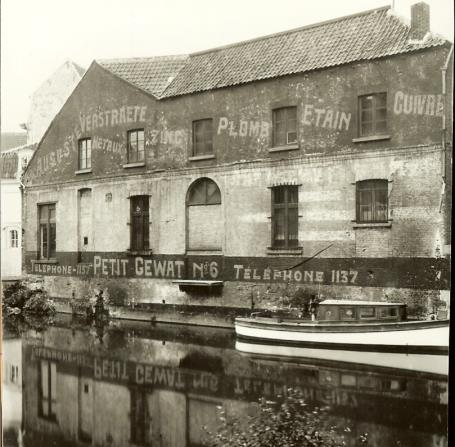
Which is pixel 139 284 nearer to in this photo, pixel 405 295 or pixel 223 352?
pixel 223 352

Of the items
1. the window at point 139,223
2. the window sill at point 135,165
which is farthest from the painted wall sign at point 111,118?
the window at point 139,223

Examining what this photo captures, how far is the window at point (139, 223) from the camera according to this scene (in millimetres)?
5516

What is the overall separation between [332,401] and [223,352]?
1.39 m

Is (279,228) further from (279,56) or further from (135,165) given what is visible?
(135,165)

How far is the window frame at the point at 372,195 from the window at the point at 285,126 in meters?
0.89

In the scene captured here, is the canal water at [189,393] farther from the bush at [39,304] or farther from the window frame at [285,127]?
the window frame at [285,127]

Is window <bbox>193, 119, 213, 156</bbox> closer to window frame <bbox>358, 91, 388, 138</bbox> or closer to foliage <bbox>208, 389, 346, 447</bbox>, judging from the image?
window frame <bbox>358, 91, 388, 138</bbox>

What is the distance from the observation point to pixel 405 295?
14.6ft

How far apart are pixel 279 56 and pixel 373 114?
1000mm

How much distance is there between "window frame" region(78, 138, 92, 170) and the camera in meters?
5.66

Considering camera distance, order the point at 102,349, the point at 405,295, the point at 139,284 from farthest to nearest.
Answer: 1. the point at 102,349
2. the point at 139,284
3. the point at 405,295

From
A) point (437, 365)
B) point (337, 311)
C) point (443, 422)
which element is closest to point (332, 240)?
point (337, 311)

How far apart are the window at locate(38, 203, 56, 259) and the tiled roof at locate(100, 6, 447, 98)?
1.62 meters

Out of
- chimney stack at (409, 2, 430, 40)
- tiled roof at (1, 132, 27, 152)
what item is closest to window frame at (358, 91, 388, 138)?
chimney stack at (409, 2, 430, 40)
